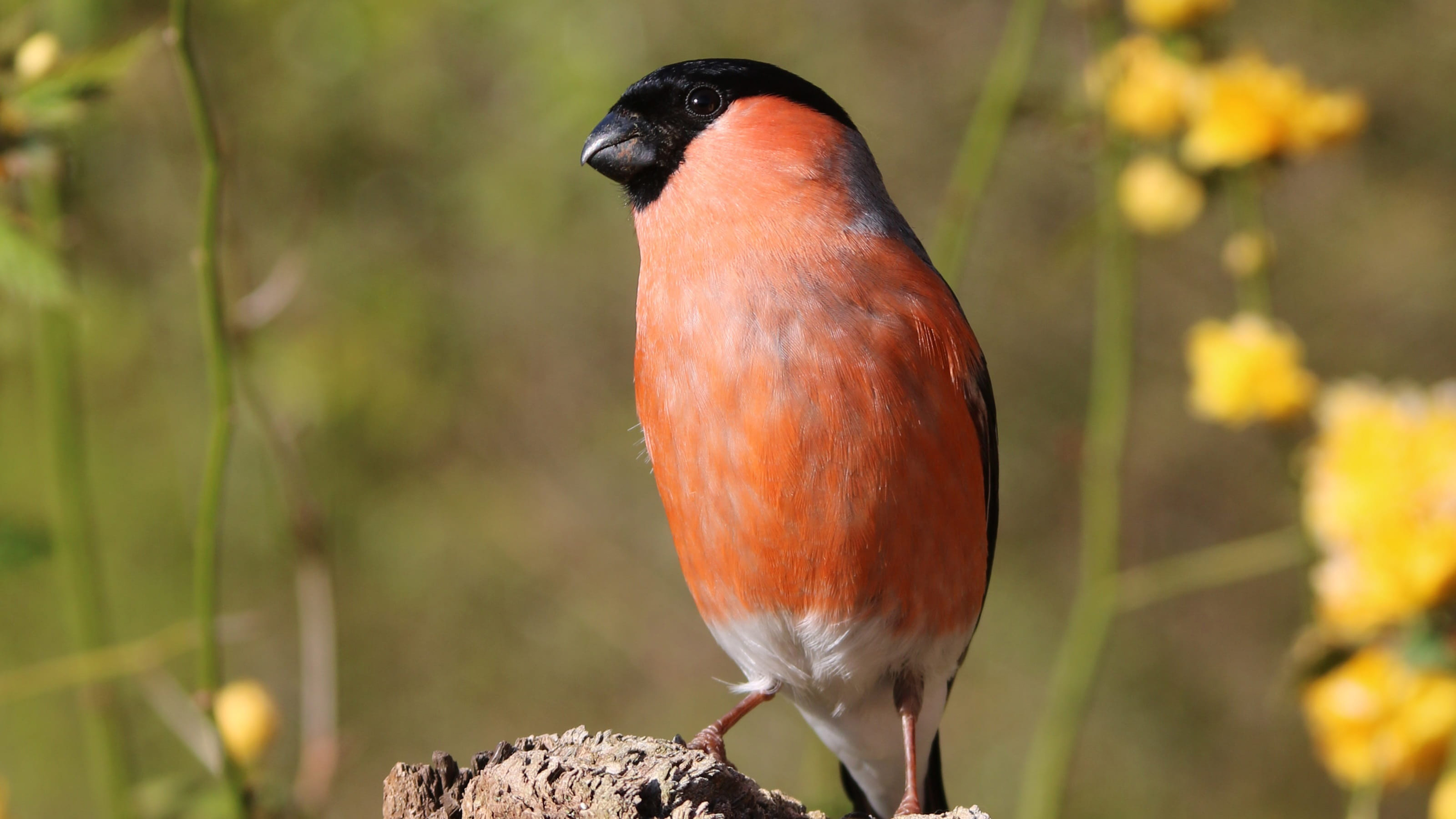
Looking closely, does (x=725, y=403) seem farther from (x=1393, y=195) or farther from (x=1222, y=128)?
(x=1393, y=195)

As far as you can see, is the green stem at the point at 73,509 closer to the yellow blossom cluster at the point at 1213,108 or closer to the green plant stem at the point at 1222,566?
the green plant stem at the point at 1222,566

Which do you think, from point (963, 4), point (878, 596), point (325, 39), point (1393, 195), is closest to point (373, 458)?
point (325, 39)

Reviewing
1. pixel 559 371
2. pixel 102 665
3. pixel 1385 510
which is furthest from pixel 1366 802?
pixel 559 371

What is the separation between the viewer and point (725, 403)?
8.34 feet

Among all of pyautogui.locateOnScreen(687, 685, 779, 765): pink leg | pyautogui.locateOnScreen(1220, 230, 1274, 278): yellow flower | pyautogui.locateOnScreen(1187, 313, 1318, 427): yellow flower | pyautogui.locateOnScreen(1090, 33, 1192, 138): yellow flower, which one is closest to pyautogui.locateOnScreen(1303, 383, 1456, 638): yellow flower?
pyautogui.locateOnScreen(1187, 313, 1318, 427): yellow flower

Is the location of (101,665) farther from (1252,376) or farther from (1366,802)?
(1252,376)

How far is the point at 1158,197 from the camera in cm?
305

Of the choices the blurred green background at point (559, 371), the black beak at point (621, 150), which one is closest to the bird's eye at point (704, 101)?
the black beak at point (621, 150)

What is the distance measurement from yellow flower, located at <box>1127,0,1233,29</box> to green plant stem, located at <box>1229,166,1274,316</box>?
1.19ft

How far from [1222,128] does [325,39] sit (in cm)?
353

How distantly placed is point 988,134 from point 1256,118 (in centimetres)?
65

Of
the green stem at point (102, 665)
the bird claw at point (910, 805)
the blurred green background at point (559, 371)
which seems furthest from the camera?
the blurred green background at point (559, 371)

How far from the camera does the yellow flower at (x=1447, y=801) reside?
214 cm

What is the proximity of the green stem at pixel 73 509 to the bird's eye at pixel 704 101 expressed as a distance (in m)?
1.28
